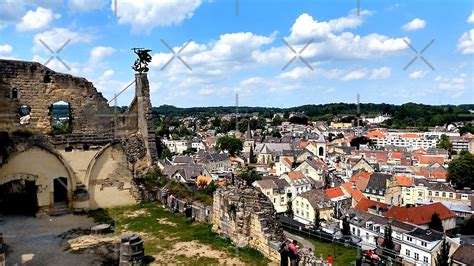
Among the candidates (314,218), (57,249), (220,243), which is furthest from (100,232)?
(314,218)

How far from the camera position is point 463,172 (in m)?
93.3

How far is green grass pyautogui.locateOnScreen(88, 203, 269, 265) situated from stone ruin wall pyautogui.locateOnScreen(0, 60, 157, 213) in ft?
4.64

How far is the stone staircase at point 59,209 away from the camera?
1753cm

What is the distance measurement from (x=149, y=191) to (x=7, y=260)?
8.01m

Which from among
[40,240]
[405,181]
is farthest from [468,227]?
[40,240]

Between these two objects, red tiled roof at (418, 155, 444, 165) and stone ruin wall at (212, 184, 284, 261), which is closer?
stone ruin wall at (212, 184, 284, 261)

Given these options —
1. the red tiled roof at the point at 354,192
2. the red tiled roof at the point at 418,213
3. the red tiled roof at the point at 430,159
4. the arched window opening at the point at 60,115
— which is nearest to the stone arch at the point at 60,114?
the arched window opening at the point at 60,115

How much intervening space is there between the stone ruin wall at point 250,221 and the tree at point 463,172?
94514mm

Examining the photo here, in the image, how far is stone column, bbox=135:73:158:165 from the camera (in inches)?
819

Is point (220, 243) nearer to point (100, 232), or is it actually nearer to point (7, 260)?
point (100, 232)

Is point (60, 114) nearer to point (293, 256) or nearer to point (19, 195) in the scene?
point (19, 195)

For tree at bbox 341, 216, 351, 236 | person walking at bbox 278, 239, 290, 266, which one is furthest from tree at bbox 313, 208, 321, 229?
person walking at bbox 278, 239, 290, 266

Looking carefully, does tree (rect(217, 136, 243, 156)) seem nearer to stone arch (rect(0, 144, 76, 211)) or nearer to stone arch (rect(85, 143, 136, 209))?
stone arch (rect(85, 143, 136, 209))

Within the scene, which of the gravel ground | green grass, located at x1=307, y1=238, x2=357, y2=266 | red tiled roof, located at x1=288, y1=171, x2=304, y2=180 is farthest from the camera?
red tiled roof, located at x1=288, y1=171, x2=304, y2=180
